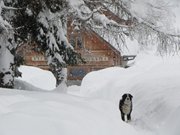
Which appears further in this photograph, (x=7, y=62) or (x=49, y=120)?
(x=7, y=62)

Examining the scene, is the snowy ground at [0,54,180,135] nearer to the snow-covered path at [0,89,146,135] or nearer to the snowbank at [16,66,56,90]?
the snow-covered path at [0,89,146,135]

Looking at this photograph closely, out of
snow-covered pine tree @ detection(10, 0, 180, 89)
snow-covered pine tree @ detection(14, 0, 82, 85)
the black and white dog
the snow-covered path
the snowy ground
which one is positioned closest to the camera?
the snow-covered path

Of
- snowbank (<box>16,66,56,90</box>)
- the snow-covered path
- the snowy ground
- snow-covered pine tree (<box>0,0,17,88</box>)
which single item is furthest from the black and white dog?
snowbank (<box>16,66,56,90</box>)

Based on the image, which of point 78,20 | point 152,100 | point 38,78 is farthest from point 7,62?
point 38,78

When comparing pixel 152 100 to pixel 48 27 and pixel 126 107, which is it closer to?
pixel 126 107

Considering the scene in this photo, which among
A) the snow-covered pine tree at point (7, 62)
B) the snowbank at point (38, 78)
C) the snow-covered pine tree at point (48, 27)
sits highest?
the snow-covered pine tree at point (48, 27)

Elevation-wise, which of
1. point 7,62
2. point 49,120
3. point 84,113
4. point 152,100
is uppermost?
point 7,62

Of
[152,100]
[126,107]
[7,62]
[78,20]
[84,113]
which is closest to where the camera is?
[84,113]

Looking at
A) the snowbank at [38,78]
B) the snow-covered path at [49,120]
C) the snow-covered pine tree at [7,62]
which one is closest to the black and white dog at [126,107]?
the snow-covered path at [49,120]

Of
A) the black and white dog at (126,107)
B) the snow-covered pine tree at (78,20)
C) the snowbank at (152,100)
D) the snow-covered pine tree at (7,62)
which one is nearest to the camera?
the snowbank at (152,100)

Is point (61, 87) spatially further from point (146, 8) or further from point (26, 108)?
point (26, 108)

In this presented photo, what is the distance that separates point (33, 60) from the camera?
43.0 meters

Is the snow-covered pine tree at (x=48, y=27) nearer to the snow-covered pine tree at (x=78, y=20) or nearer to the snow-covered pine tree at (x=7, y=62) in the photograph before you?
the snow-covered pine tree at (x=78, y=20)

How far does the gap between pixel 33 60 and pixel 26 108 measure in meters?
35.3
